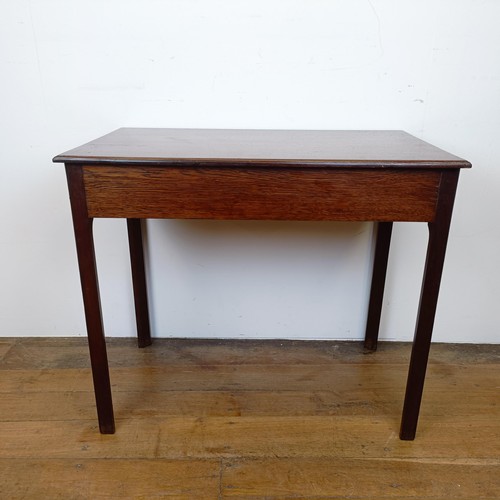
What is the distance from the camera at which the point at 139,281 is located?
1554mm

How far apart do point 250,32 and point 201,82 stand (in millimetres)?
204

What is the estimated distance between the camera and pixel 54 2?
1.34m

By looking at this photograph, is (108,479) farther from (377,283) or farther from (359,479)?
(377,283)

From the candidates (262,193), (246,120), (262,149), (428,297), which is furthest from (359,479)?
(246,120)

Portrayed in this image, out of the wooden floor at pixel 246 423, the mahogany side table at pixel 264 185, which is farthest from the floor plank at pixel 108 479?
the mahogany side table at pixel 264 185

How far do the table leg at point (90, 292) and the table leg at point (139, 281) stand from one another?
1.26ft

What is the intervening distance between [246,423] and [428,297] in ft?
1.98

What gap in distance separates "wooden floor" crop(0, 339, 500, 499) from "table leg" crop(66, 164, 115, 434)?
0.29 feet

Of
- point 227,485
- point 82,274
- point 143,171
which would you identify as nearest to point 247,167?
point 143,171

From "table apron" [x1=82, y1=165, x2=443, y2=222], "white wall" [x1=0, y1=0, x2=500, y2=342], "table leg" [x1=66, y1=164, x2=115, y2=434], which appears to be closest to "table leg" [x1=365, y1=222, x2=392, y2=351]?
"white wall" [x1=0, y1=0, x2=500, y2=342]

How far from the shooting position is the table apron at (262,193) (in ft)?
3.28

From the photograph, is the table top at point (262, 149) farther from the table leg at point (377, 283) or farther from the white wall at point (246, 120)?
the table leg at point (377, 283)

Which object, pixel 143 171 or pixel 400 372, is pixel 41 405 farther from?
pixel 400 372

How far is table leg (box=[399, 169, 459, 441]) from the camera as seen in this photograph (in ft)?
3.31
